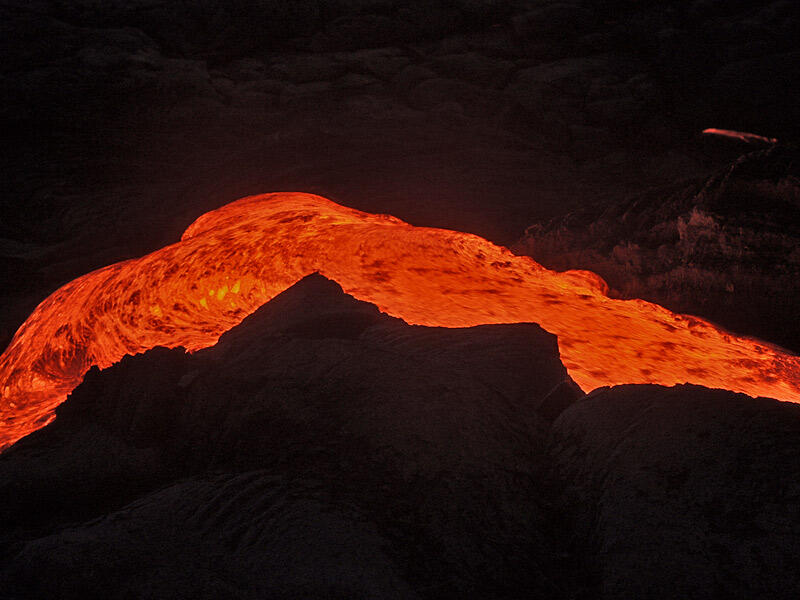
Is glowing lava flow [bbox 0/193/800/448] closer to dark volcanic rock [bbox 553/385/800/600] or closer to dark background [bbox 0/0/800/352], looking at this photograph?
dark background [bbox 0/0/800/352]

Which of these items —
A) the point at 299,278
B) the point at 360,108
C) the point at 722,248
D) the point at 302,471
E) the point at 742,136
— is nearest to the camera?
the point at 302,471

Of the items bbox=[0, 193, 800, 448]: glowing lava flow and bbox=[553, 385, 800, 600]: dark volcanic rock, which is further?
bbox=[0, 193, 800, 448]: glowing lava flow

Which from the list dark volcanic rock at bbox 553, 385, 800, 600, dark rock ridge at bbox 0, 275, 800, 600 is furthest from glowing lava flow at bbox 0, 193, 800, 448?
dark volcanic rock at bbox 553, 385, 800, 600

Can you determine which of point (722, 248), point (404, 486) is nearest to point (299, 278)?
point (404, 486)

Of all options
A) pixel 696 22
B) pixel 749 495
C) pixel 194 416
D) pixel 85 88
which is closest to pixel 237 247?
pixel 194 416

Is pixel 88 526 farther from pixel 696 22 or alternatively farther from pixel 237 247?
pixel 696 22

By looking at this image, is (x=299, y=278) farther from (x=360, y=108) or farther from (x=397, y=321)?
(x=360, y=108)
